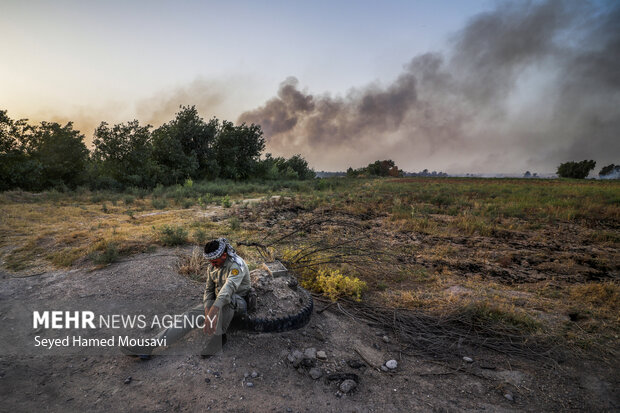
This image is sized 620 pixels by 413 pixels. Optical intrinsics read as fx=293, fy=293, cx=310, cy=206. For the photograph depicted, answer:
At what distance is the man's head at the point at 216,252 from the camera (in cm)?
367

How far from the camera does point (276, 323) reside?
13.3 ft

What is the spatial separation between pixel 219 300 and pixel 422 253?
20.6ft

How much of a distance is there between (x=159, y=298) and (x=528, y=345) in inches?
219

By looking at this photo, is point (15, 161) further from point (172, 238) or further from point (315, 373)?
point (315, 373)

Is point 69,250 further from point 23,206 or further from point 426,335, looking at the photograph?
point 23,206

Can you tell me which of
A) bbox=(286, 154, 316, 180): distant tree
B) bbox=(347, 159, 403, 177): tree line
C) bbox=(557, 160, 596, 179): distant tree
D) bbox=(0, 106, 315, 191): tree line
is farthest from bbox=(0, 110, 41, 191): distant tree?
bbox=(557, 160, 596, 179): distant tree

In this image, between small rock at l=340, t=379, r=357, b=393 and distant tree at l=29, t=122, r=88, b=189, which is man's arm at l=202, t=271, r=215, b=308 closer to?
small rock at l=340, t=379, r=357, b=393

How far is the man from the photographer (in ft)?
11.4

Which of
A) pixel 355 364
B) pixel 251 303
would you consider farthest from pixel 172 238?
pixel 355 364

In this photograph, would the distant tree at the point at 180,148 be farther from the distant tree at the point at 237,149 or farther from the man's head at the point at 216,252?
the man's head at the point at 216,252

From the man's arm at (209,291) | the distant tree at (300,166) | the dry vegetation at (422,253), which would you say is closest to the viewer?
the man's arm at (209,291)

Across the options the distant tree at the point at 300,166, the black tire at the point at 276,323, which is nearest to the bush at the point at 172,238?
the black tire at the point at 276,323

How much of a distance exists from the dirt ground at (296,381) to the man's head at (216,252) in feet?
3.38

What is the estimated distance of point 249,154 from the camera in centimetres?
3616
